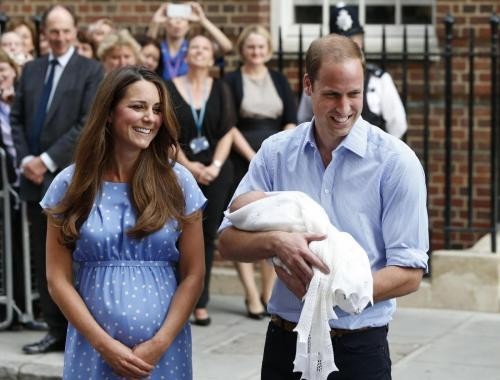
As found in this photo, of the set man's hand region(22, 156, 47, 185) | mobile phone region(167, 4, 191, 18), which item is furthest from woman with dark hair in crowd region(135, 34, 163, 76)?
man's hand region(22, 156, 47, 185)

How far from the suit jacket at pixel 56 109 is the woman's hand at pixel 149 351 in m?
3.51

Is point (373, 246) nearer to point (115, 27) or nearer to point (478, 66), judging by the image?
point (478, 66)

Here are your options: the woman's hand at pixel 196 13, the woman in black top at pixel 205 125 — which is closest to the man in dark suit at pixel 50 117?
the woman in black top at pixel 205 125

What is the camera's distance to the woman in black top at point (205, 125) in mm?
8523

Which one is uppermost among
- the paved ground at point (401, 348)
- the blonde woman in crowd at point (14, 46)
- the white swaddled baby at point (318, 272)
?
the blonde woman in crowd at point (14, 46)

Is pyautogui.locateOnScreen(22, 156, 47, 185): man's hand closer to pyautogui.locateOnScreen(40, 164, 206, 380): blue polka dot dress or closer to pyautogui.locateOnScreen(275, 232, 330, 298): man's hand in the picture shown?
pyautogui.locateOnScreen(40, 164, 206, 380): blue polka dot dress

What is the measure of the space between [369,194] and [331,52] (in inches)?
17.8

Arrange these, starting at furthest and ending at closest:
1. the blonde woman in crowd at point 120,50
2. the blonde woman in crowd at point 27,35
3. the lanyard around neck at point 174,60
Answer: the blonde woman in crowd at point 27,35 < the lanyard around neck at point 174,60 < the blonde woman in crowd at point 120,50

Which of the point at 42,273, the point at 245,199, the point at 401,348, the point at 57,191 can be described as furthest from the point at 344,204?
the point at 42,273

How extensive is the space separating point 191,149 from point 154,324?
13.2 ft

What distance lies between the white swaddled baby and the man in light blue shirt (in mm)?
39

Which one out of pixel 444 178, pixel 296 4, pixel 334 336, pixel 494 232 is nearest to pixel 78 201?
pixel 334 336

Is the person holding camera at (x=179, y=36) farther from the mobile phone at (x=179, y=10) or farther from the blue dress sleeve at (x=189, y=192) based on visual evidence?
the blue dress sleeve at (x=189, y=192)

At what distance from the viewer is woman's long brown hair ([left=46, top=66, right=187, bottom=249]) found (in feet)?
15.2
